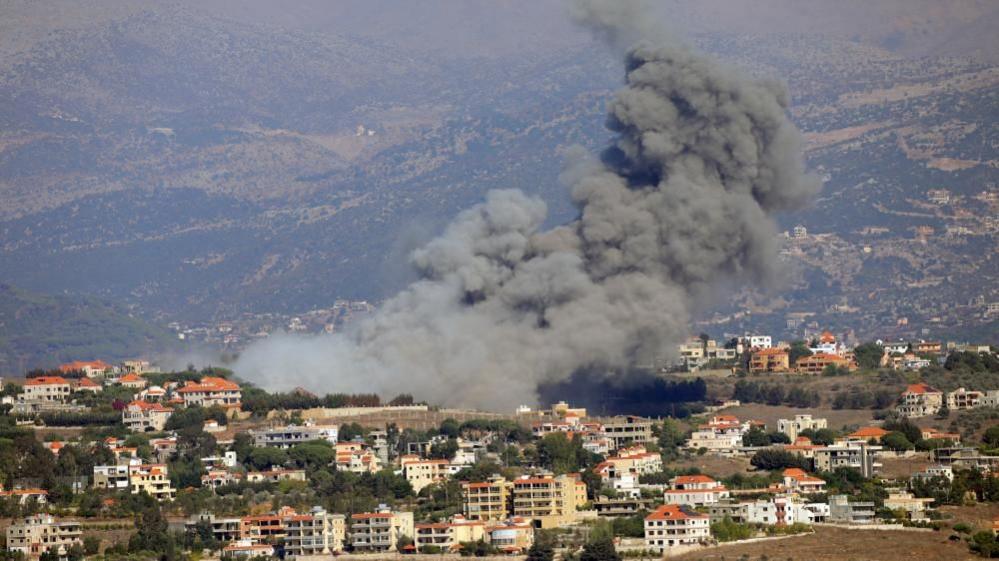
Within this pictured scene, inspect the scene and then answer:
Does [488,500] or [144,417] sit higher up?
[144,417]

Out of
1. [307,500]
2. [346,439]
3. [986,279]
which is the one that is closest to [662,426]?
[346,439]

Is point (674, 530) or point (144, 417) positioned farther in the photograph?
point (144, 417)

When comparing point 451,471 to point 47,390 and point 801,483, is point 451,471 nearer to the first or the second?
point 801,483

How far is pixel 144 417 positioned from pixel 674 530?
28.2m

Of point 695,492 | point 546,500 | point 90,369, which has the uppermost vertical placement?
point 90,369

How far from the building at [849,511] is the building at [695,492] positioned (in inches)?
122

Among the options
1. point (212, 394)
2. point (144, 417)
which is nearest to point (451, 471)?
point (144, 417)

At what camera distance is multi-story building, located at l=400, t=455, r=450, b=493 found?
287 feet

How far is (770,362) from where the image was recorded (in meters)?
116

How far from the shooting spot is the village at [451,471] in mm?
78250

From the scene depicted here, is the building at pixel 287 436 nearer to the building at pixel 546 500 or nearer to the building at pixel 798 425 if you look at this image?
the building at pixel 546 500

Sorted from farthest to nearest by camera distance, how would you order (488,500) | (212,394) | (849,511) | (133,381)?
(133,381), (212,394), (488,500), (849,511)

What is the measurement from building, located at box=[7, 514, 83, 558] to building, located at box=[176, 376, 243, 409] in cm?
2247

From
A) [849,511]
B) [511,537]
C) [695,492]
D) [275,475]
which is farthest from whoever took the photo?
[275,475]
